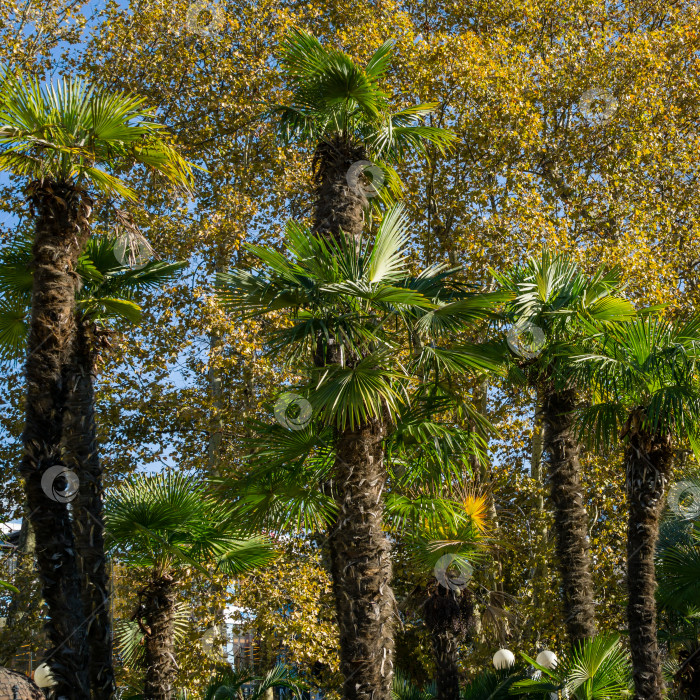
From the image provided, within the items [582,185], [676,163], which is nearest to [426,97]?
[582,185]

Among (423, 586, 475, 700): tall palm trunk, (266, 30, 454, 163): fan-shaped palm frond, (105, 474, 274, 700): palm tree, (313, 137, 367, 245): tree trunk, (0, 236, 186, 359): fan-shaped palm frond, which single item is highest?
(266, 30, 454, 163): fan-shaped palm frond

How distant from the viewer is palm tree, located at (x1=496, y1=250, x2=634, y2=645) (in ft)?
26.6

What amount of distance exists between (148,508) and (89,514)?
40.0 inches

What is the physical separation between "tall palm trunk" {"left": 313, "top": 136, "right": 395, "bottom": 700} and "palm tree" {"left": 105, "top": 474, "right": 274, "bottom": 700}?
5.32 ft

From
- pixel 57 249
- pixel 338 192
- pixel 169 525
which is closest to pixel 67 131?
pixel 57 249

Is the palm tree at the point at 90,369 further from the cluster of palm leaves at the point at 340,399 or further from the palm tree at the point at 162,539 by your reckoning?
the palm tree at the point at 162,539

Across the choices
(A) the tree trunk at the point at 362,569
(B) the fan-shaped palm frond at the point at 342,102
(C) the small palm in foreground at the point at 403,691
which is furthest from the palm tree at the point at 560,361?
(A) the tree trunk at the point at 362,569

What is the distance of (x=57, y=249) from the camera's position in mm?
6129

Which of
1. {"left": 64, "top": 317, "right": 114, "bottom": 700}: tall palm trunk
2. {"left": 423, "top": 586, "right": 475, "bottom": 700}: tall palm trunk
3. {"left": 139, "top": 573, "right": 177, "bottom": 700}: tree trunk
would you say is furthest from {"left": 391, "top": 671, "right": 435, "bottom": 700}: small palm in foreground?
{"left": 64, "top": 317, "right": 114, "bottom": 700}: tall palm trunk

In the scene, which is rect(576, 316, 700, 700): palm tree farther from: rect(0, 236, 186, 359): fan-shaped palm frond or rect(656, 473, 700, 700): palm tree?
rect(0, 236, 186, 359): fan-shaped palm frond

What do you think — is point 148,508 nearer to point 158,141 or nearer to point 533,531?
point 158,141

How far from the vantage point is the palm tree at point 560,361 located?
26.6 feet

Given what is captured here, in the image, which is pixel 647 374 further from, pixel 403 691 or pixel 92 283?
pixel 92 283

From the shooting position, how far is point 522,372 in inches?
332
